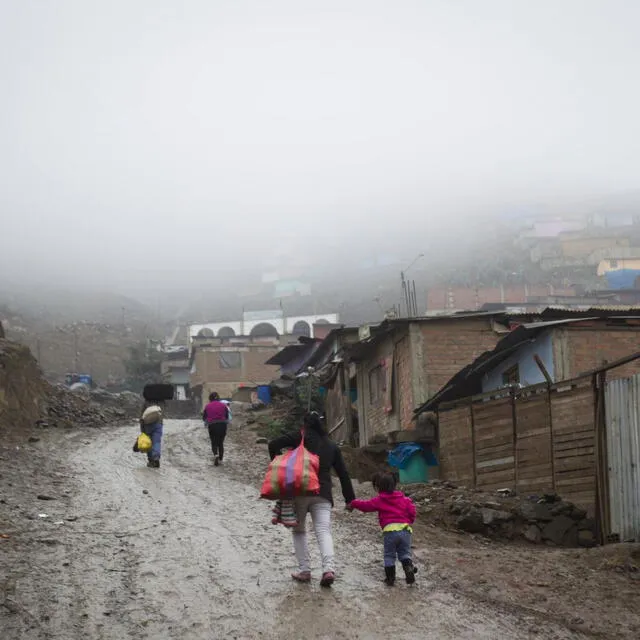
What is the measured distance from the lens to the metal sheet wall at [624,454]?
11.0 m

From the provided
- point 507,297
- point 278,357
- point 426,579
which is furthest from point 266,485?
point 507,297

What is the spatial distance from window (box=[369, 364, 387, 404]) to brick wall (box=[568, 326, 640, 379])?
8215 mm

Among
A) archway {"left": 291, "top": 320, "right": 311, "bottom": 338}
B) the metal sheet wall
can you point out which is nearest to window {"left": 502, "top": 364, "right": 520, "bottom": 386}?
the metal sheet wall

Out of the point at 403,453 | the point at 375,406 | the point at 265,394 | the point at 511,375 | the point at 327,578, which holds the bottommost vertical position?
the point at 265,394

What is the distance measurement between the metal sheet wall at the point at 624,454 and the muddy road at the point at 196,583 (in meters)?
2.70

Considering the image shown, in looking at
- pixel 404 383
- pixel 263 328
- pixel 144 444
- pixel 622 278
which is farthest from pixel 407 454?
pixel 622 278

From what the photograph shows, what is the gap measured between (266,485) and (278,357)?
138ft

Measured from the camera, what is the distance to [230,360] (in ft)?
207

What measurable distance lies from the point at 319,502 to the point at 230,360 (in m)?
54.8

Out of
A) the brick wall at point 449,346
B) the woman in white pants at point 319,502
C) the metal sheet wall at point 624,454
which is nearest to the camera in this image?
the woman in white pants at point 319,502

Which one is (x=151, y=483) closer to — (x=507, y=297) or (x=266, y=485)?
(x=266, y=485)

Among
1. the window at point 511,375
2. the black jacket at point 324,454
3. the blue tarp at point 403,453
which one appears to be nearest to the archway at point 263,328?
the window at point 511,375

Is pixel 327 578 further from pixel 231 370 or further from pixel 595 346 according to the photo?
pixel 231 370

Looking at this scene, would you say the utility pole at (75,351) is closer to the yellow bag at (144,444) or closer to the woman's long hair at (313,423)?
the yellow bag at (144,444)
